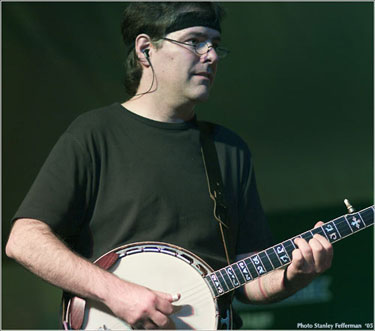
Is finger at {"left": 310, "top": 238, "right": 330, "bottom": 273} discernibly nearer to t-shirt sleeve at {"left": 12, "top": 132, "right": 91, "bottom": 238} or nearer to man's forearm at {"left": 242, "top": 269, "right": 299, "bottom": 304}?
man's forearm at {"left": 242, "top": 269, "right": 299, "bottom": 304}

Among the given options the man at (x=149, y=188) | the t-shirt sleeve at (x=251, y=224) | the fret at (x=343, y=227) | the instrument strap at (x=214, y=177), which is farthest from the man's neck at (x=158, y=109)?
the fret at (x=343, y=227)

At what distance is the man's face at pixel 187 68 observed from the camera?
7.86 ft

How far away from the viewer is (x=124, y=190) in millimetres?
2217

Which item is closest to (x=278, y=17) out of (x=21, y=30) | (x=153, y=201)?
(x=21, y=30)

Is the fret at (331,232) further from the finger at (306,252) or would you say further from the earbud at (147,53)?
the earbud at (147,53)

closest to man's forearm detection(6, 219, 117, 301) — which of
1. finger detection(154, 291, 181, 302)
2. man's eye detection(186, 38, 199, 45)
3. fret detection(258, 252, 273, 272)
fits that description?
finger detection(154, 291, 181, 302)

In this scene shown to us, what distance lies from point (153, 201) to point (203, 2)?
0.87 metres

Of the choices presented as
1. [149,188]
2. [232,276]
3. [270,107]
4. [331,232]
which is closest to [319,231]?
[331,232]

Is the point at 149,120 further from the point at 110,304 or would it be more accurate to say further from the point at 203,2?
the point at 110,304

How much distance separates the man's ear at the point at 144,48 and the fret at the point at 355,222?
1030 millimetres

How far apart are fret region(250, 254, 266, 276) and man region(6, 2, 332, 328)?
3.7 inches

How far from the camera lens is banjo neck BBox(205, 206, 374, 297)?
87.4 inches

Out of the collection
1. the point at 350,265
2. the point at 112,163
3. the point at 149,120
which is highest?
the point at 149,120

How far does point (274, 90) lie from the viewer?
4.43 meters
